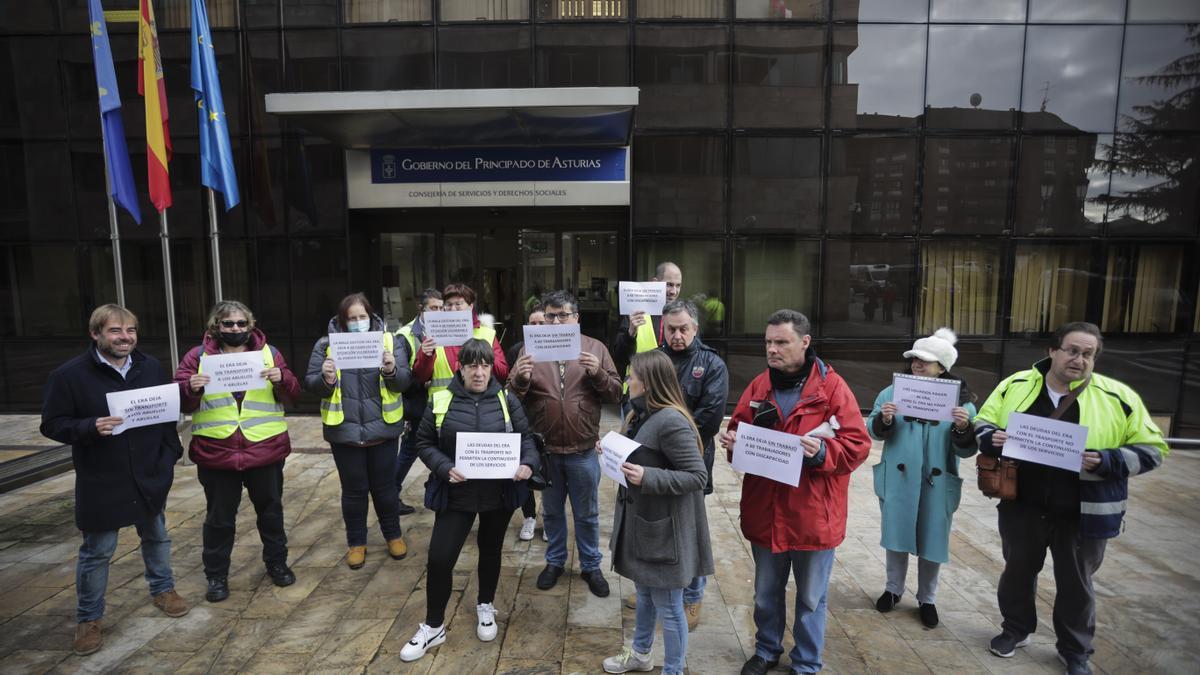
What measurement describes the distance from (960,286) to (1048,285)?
1262 mm

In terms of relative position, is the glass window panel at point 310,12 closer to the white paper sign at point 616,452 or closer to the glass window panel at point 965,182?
the white paper sign at point 616,452

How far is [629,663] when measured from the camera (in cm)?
332

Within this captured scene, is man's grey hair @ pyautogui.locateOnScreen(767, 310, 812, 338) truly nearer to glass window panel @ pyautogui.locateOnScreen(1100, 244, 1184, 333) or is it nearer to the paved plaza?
the paved plaza

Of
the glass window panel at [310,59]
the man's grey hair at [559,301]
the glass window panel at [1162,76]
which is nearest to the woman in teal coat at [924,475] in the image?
the man's grey hair at [559,301]

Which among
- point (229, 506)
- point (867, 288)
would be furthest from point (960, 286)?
point (229, 506)

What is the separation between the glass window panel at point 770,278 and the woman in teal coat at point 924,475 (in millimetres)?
5310

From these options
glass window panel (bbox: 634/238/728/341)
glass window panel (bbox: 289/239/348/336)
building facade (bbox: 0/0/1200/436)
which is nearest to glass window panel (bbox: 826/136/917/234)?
building facade (bbox: 0/0/1200/436)

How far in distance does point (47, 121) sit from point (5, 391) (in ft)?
14.4

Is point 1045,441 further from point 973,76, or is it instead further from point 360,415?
point 973,76

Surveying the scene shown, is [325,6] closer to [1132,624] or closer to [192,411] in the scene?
[192,411]

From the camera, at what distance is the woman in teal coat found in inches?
146

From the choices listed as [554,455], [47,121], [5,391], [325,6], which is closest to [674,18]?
[325,6]

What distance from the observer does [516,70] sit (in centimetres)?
886

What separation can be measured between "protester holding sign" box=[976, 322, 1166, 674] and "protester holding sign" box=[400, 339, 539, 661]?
8.92ft
